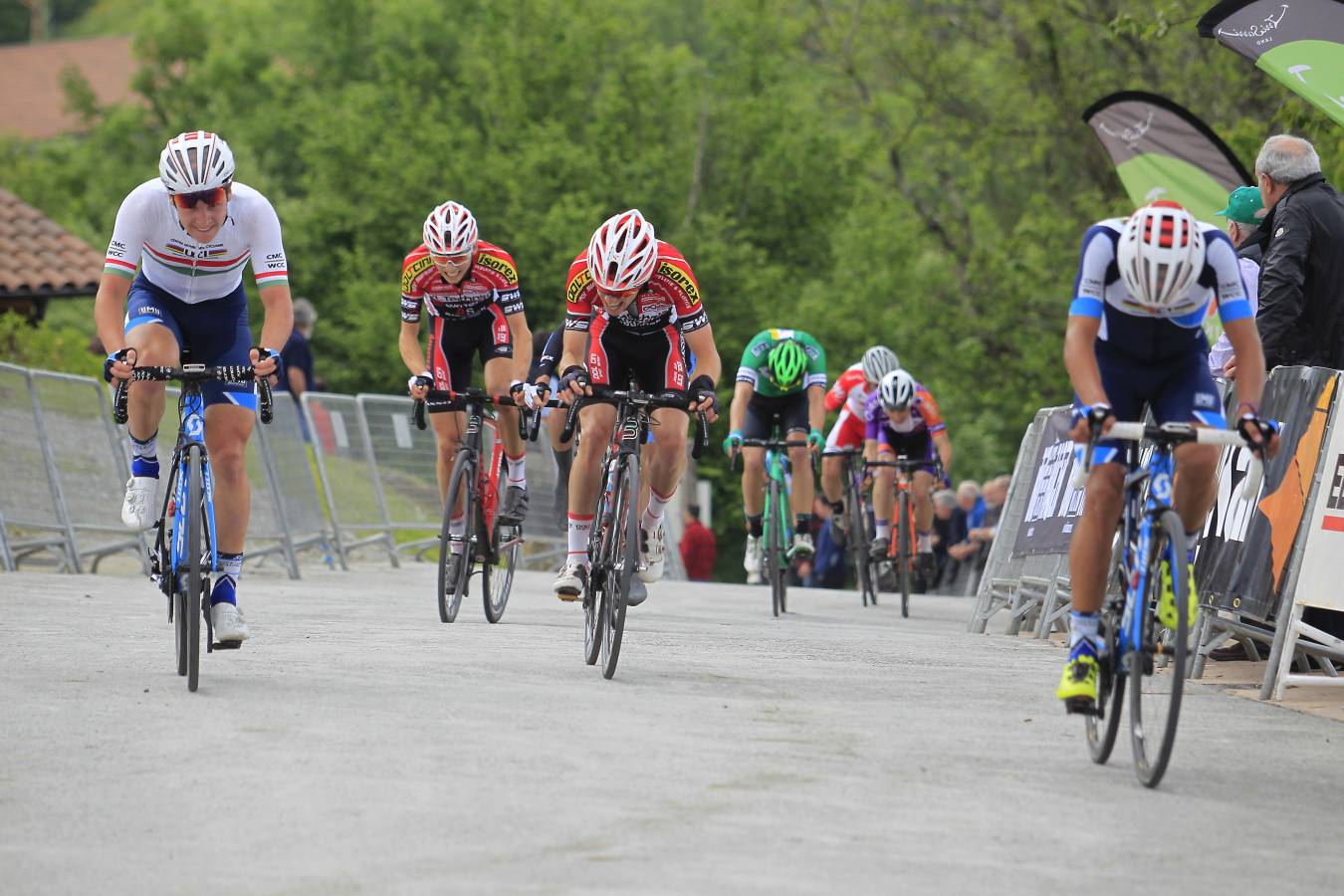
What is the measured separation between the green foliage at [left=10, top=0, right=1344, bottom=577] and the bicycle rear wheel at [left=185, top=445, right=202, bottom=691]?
28.3m

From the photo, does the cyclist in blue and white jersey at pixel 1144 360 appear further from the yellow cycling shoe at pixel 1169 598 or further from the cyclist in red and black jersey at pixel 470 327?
the cyclist in red and black jersey at pixel 470 327

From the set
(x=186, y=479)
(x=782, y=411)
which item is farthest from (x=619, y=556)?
(x=782, y=411)

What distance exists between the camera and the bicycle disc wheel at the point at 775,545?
577 inches

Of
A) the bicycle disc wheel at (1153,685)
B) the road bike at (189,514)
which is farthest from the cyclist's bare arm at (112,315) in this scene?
the bicycle disc wheel at (1153,685)

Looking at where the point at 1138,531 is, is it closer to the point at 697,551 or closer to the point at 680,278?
the point at 680,278

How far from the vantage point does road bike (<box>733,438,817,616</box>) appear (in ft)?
48.3

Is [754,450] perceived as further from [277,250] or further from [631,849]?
[631,849]

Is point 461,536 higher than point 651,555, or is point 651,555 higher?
point 651,555

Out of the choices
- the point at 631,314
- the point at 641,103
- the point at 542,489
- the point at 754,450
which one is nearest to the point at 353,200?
the point at 641,103

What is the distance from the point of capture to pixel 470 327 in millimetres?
12688

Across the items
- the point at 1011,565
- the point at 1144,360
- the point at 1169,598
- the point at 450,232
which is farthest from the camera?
the point at 1011,565

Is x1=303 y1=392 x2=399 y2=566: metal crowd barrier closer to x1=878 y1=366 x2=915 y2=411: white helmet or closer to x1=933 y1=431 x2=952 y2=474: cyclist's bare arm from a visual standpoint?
x1=878 y1=366 x2=915 y2=411: white helmet

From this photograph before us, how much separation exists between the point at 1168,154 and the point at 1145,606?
9972 mm

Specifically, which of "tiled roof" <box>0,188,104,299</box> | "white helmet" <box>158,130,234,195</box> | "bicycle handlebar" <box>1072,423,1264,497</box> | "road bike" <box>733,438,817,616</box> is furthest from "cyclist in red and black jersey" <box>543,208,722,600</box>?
"tiled roof" <box>0,188,104,299</box>
